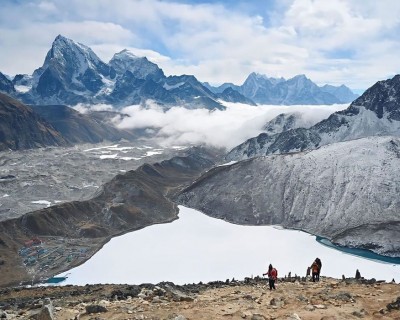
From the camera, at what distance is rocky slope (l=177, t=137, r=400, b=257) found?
15075 cm

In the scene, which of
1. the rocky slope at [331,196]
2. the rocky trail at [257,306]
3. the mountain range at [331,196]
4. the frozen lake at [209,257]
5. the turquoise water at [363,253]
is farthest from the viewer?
the rocky slope at [331,196]

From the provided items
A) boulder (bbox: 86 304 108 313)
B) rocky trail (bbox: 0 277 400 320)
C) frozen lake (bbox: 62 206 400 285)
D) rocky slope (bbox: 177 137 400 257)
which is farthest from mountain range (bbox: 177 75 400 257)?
boulder (bbox: 86 304 108 313)

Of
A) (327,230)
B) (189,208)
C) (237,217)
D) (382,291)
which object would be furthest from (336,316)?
(189,208)

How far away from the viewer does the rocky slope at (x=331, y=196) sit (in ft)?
495

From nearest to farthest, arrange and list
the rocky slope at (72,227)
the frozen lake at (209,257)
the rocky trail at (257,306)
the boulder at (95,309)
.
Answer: the rocky trail at (257,306) → the boulder at (95,309) → the frozen lake at (209,257) → the rocky slope at (72,227)

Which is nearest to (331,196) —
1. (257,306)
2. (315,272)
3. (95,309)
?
(315,272)

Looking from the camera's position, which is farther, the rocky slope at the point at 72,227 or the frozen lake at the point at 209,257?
the rocky slope at the point at 72,227

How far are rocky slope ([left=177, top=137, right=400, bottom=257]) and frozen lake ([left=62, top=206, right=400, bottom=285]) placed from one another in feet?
37.4

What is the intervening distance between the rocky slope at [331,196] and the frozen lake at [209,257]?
11.4 m

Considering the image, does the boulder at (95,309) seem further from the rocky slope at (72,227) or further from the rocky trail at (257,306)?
the rocky slope at (72,227)

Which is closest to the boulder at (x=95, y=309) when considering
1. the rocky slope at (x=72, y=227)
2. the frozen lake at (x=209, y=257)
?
the frozen lake at (x=209, y=257)

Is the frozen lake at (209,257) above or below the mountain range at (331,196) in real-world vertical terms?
below

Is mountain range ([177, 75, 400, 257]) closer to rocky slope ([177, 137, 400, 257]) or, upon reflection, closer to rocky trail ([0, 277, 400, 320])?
rocky slope ([177, 137, 400, 257])

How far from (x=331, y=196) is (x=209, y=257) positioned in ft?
219
